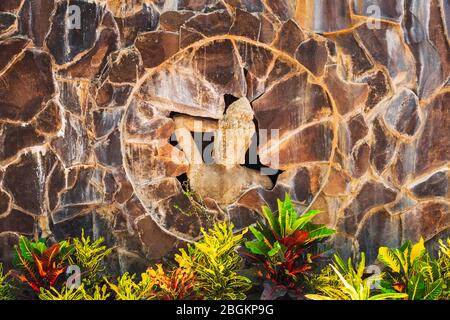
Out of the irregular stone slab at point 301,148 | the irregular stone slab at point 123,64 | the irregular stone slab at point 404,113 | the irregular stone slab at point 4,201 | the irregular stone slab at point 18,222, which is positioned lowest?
the irregular stone slab at point 18,222

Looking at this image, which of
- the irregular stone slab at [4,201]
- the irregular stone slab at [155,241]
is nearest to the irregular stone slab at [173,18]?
the irregular stone slab at [155,241]

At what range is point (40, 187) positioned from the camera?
16.3ft

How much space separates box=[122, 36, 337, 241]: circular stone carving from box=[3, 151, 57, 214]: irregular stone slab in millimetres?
668

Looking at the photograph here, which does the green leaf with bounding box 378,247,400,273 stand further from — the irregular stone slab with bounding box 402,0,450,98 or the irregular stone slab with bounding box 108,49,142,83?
the irregular stone slab with bounding box 108,49,142,83

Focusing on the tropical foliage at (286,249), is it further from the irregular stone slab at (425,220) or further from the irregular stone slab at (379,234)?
the irregular stone slab at (425,220)

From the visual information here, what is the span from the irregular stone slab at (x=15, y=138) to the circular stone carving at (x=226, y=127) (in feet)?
2.40

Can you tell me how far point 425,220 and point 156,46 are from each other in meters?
2.57

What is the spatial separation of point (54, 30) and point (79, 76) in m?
0.41

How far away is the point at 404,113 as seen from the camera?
489 cm

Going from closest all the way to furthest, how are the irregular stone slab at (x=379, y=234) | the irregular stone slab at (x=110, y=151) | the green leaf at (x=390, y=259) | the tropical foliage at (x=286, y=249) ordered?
the green leaf at (x=390, y=259) < the tropical foliage at (x=286, y=249) < the irregular stone slab at (x=110, y=151) < the irregular stone slab at (x=379, y=234)

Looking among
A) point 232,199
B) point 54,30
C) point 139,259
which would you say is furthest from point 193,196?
point 54,30

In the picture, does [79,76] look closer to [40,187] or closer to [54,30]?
[54,30]

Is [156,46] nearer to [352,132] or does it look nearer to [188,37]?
[188,37]

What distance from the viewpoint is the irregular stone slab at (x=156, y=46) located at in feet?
15.8
